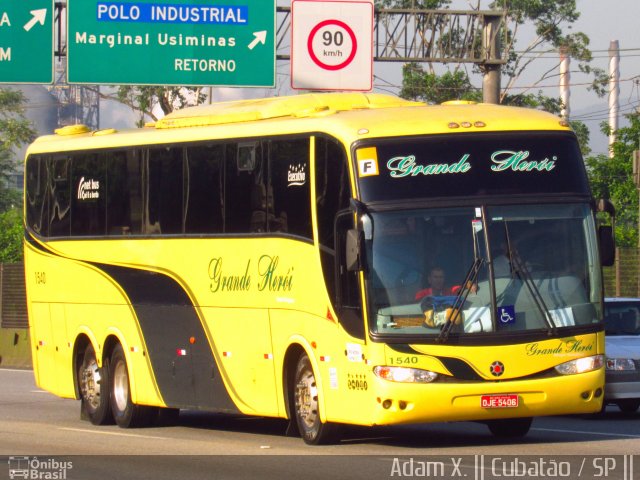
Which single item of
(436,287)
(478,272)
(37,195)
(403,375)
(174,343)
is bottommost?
(174,343)

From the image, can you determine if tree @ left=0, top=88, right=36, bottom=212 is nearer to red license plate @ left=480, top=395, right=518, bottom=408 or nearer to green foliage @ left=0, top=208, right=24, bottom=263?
green foliage @ left=0, top=208, right=24, bottom=263

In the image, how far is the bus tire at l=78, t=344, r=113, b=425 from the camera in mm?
19312

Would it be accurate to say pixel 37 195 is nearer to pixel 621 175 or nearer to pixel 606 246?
pixel 606 246

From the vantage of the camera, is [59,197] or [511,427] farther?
[59,197]

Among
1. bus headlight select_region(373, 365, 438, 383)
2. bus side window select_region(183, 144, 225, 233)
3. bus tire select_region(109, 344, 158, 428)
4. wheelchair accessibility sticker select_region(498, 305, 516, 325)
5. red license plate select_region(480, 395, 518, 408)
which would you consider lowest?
bus tire select_region(109, 344, 158, 428)

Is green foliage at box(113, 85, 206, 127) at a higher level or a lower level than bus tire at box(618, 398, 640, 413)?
higher

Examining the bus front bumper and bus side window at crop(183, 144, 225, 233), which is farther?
bus side window at crop(183, 144, 225, 233)

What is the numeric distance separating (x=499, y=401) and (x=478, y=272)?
124 centimetres

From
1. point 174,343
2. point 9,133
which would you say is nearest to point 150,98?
point 9,133

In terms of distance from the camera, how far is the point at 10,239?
2495 inches

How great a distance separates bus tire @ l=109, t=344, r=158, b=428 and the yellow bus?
0.69 m

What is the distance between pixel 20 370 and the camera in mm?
32625

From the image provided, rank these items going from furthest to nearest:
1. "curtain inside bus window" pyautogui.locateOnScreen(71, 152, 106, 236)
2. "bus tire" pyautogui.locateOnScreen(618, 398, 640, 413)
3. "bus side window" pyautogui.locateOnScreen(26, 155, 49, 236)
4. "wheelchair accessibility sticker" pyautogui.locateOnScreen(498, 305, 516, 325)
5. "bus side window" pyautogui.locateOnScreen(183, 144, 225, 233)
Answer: "bus side window" pyautogui.locateOnScreen(26, 155, 49, 236) → "curtain inside bus window" pyautogui.locateOnScreen(71, 152, 106, 236) → "bus tire" pyautogui.locateOnScreen(618, 398, 640, 413) → "bus side window" pyautogui.locateOnScreen(183, 144, 225, 233) → "wheelchair accessibility sticker" pyautogui.locateOnScreen(498, 305, 516, 325)

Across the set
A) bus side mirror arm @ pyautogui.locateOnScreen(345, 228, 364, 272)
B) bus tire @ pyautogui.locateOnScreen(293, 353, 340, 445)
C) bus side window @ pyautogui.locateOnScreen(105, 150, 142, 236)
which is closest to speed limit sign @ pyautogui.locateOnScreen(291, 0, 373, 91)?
bus side window @ pyautogui.locateOnScreen(105, 150, 142, 236)
